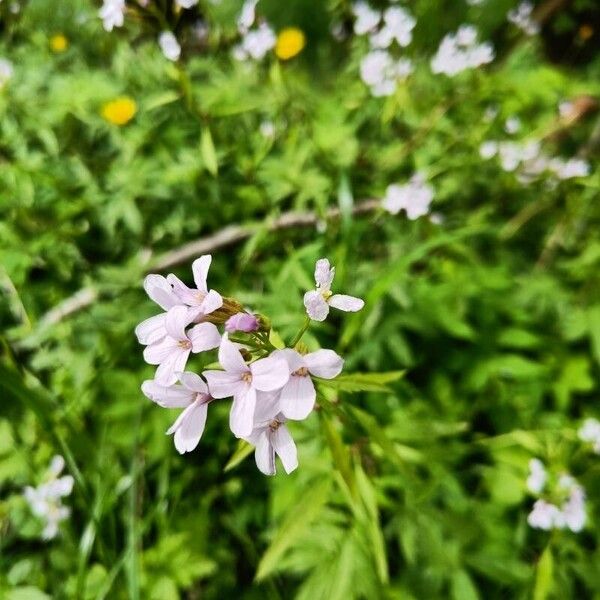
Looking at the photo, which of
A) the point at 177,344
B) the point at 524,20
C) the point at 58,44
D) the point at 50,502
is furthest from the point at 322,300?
the point at 524,20

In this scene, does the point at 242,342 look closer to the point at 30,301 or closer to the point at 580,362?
the point at 30,301

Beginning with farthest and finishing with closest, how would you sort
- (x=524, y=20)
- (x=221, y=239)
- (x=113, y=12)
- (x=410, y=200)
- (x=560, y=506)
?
(x=524, y=20)
(x=221, y=239)
(x=410, y=200)
(x=113, y=12)
(x=560, y=506)

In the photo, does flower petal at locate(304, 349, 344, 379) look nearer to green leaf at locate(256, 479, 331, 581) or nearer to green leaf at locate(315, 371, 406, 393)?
green leaf at locate(315, 371, 406, 393)

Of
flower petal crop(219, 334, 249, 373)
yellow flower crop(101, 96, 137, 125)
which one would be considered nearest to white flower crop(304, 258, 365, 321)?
flower petal crop(219, 334, 249, 373)

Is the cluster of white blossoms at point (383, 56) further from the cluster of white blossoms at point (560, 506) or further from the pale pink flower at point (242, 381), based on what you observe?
the pale pink flower at point (242, 381)

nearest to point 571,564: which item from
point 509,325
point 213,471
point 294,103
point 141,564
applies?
point 509,325

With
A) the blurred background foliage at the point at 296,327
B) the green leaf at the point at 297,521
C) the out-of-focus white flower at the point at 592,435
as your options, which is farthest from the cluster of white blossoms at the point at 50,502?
the out-of-focus white flower at the point at 592,435

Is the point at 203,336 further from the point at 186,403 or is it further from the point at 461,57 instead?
the point at 461,57
